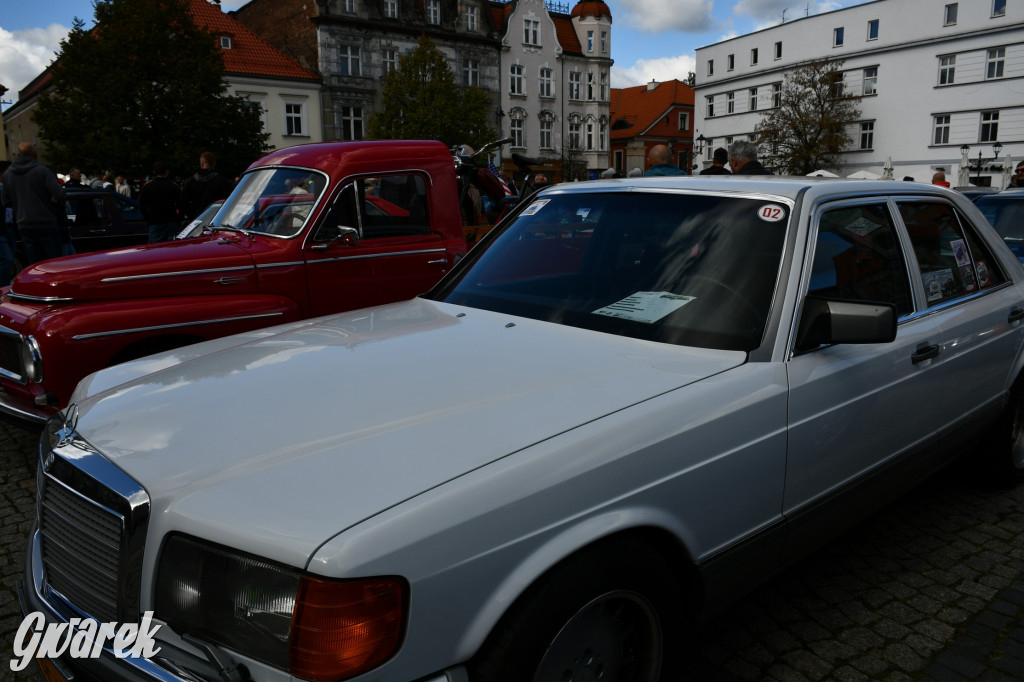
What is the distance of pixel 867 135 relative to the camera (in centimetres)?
5731

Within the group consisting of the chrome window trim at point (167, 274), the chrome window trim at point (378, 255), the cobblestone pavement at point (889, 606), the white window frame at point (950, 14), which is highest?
the white window frame at point (950, 14)

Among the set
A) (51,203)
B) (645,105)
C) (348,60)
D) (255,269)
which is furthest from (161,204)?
(645,105)

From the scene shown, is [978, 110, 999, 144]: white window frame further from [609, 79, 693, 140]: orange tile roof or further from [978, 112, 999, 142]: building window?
[609, 79, 693, 140]: orange tile roof

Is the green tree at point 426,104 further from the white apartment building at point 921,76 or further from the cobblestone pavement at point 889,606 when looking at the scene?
the cobblestone pavement at point 889,606

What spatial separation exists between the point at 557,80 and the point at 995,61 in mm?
29732

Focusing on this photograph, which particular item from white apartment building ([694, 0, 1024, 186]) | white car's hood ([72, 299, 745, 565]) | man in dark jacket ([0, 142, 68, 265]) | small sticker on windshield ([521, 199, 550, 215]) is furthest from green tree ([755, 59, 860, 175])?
white car's hood ([72, 299, 745, 565])

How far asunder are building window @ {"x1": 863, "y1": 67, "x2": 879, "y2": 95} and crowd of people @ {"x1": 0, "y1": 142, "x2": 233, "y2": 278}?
2301 inches

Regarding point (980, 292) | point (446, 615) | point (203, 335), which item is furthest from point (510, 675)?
point (203, 335)

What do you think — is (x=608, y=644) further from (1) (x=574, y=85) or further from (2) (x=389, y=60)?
(1) (x=574, y=85)

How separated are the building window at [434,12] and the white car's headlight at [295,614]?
5312 centimetres

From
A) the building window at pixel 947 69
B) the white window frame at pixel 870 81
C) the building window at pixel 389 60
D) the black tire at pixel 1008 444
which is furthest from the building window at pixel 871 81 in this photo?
the black tire at pixel 1008 444

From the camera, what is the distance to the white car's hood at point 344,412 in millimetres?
1711

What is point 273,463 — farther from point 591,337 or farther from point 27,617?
point 591,337

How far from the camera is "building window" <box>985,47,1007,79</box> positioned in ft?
164
